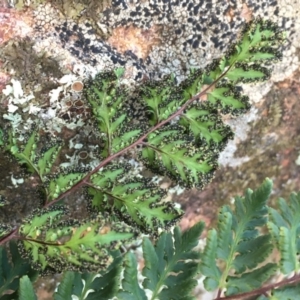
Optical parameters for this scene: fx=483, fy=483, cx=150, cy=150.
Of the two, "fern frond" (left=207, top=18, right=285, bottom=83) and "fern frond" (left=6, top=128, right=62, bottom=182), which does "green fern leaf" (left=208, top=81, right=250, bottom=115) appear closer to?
"fern frond" (left=207, top=18, right=285, bottom=83)

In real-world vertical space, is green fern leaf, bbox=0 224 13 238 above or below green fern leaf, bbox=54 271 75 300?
above

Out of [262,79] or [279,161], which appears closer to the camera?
[262,79]

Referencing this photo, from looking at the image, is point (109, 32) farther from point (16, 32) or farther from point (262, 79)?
point (262, 79)

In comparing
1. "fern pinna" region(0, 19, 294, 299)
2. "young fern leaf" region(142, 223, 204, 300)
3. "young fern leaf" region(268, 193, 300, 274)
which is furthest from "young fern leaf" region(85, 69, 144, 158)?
"young fern leaf" region(268, 193, 300, 274)

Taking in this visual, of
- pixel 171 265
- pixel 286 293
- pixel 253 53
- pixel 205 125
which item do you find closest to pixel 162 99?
pixel 205 125

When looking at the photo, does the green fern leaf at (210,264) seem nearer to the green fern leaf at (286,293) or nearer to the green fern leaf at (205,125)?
the green fern leaf at (286,293)

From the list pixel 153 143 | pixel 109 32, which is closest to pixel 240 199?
pixel 153 143
